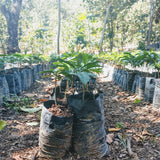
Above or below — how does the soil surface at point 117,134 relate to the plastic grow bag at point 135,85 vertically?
below

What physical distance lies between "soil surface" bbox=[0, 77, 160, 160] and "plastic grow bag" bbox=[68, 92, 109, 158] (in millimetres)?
119

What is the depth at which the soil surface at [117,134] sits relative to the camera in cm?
165

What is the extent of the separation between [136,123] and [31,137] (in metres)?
1.48

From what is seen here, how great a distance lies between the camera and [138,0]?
12312 millimetres

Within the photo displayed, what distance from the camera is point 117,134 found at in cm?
204

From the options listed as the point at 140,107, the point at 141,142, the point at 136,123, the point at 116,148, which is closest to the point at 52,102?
the point at 116,148

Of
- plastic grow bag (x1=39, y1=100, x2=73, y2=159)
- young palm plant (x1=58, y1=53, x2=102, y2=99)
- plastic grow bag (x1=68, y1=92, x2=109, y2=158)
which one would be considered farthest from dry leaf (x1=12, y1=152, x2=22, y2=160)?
young palm plant (x1=58, y1=53, x2=102, y2=99)

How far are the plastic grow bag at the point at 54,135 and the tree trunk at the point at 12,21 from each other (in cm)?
1026

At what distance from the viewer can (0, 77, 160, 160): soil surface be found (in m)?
1.65

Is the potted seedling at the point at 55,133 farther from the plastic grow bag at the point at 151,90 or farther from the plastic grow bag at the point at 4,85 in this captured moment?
the plastic grow bag at the point at 151,90

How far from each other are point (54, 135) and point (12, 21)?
11109 millimetres

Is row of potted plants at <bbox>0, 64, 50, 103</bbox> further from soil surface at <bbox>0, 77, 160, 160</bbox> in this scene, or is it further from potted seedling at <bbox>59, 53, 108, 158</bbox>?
potted seedling at <bbox>59, 53, 108, 158</bbox>

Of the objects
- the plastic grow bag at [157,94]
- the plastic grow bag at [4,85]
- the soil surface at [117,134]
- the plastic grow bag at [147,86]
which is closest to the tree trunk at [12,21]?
the plastic grow bag at [4,85]

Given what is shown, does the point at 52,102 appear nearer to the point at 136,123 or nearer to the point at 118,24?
the point at 136,123
